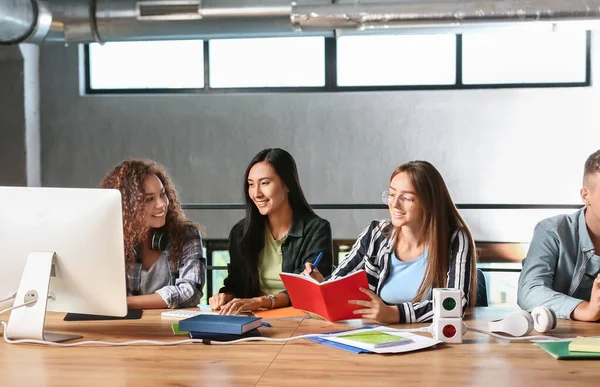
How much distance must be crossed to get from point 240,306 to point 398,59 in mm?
4768

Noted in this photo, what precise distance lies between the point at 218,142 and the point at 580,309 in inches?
198

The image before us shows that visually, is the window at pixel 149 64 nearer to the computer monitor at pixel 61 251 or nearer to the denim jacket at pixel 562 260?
the denim jacket at pixel 562 260

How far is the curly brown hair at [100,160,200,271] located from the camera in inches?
98.0

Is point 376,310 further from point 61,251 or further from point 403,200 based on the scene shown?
point 61,251


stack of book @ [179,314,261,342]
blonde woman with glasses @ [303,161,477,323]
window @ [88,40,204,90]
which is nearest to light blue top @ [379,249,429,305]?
blonde woman with glasses @ [303,161,477,323]

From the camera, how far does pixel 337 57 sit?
6.64 meters

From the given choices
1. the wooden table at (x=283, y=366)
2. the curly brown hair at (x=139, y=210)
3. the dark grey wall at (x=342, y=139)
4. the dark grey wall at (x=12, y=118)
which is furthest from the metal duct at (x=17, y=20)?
the wooden table at (x=283, y=366)

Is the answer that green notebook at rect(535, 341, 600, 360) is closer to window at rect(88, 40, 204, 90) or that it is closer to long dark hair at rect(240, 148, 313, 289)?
long dark hair at rect(240, 148, 313, 289)

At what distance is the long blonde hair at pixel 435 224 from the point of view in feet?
7.36

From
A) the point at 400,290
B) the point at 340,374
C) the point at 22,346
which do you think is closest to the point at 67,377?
the point at 22,346

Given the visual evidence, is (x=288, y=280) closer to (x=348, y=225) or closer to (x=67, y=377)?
(x=67, y=377)

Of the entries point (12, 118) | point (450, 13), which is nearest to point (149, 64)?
point (12, 118)

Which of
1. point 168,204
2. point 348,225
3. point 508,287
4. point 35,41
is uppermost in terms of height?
point 35,41

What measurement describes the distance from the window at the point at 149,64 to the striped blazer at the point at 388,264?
464 cm
